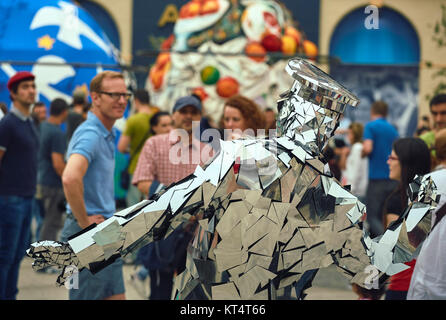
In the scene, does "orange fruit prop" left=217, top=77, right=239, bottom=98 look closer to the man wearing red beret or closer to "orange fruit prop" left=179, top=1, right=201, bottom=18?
"orange fruit prop" left=179, top=1, right=201, bottom=18

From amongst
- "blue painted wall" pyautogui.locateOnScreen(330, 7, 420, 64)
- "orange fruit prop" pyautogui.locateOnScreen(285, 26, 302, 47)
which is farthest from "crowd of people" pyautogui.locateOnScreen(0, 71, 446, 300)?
"blue painted wall" pyautogui.locateOnScreen(330, 7, 420, 64)

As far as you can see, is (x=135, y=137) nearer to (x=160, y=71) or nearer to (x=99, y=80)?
(x=99, y=80)

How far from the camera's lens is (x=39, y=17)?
8.99m

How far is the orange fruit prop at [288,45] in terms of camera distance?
9.65 meters

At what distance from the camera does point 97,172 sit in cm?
343

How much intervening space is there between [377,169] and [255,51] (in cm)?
380

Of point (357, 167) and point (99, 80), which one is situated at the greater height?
point (99, 80)

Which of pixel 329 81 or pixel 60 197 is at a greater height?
pixel 329 81

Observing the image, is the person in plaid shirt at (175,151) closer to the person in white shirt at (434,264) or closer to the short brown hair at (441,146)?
the short brown hair at (441,146)

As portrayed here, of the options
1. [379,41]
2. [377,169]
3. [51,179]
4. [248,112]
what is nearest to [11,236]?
[248,112]

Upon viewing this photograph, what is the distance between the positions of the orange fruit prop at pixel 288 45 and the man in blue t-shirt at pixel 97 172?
20.9 ft

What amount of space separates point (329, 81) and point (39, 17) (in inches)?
296
